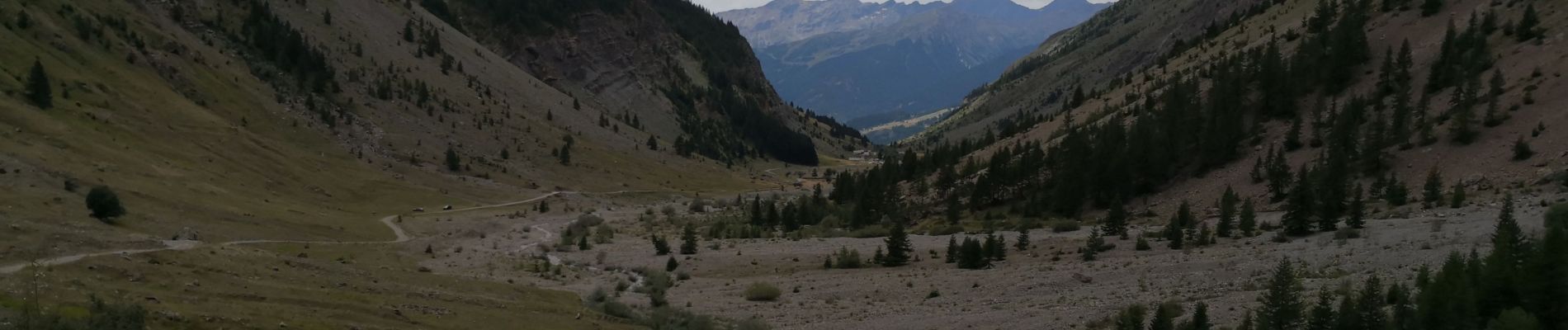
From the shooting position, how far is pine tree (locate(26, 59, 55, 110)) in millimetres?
57469

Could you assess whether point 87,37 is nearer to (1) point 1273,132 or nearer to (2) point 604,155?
(2) point 604,155

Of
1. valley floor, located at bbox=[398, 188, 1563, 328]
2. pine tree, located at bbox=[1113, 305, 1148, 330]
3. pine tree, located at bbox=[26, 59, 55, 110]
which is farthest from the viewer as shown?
pine tree, located at bbox=[26, 59, 55, 110]

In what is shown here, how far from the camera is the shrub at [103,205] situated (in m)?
35.4

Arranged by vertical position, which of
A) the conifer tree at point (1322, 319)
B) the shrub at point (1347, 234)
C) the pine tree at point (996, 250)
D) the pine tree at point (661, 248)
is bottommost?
the pine tree at point (661, 248)

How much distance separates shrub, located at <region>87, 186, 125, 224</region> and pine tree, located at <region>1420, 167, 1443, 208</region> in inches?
2248

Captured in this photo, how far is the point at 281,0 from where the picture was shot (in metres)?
129

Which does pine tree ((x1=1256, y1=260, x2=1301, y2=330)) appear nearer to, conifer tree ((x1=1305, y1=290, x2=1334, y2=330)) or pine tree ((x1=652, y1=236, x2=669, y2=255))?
conifer tree ((x1=1305, y1=290, x2=1334, y2=330))

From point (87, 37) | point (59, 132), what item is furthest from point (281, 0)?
point (59, 132)

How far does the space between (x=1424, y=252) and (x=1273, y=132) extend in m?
39.8

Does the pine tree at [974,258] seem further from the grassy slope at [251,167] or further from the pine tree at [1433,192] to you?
the pine tree at [1433,192]

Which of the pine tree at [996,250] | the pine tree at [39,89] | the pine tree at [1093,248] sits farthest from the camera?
the pine tree at [39,89]

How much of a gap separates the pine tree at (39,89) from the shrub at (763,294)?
51177 mm

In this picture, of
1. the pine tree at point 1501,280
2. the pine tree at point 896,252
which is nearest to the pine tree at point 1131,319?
the pine tree at point 1501,280

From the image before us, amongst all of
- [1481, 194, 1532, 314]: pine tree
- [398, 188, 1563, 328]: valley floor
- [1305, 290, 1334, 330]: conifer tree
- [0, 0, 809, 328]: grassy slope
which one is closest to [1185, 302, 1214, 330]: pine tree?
[1305, 290, 1334, 330]: conifer tree
